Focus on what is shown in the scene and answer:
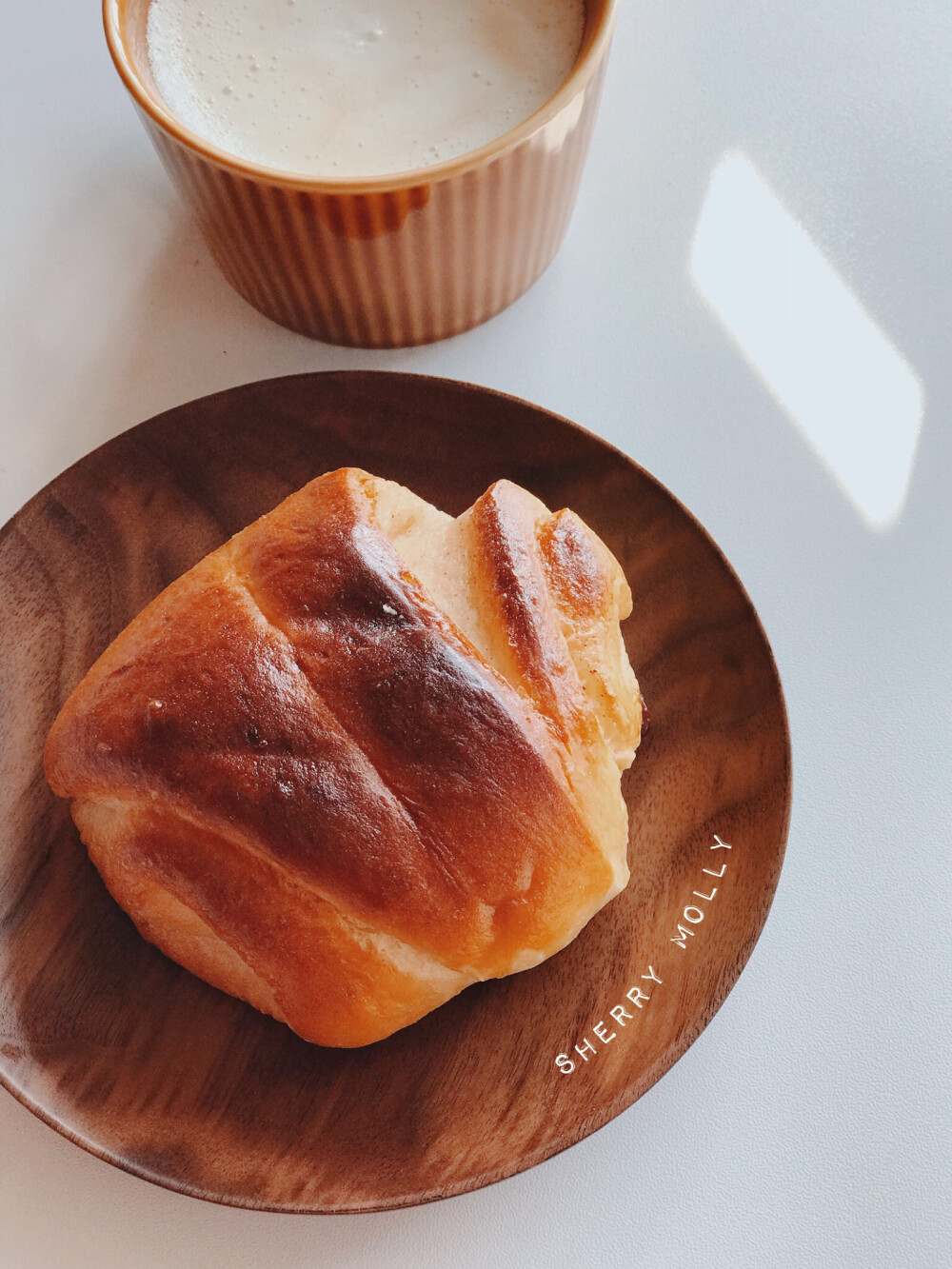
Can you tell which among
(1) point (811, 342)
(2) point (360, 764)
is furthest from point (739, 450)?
(2) point (360, 764)

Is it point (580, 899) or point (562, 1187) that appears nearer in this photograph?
point (580, 899)

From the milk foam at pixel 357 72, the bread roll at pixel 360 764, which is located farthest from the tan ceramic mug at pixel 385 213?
the bread roll at pixel 360 764

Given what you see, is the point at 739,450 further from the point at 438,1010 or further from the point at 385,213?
the point at 438,1010

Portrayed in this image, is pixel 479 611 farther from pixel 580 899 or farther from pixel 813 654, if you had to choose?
pixel 813 654

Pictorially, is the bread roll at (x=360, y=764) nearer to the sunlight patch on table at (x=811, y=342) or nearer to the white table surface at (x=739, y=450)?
the white table surface at (x=739, y=450)

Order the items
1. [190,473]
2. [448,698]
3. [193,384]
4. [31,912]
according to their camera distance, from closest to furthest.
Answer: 1. [448,698]
2. [31,912]
3. [190,473]
4. [193,384]

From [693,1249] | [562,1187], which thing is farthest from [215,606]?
[693,1249]
